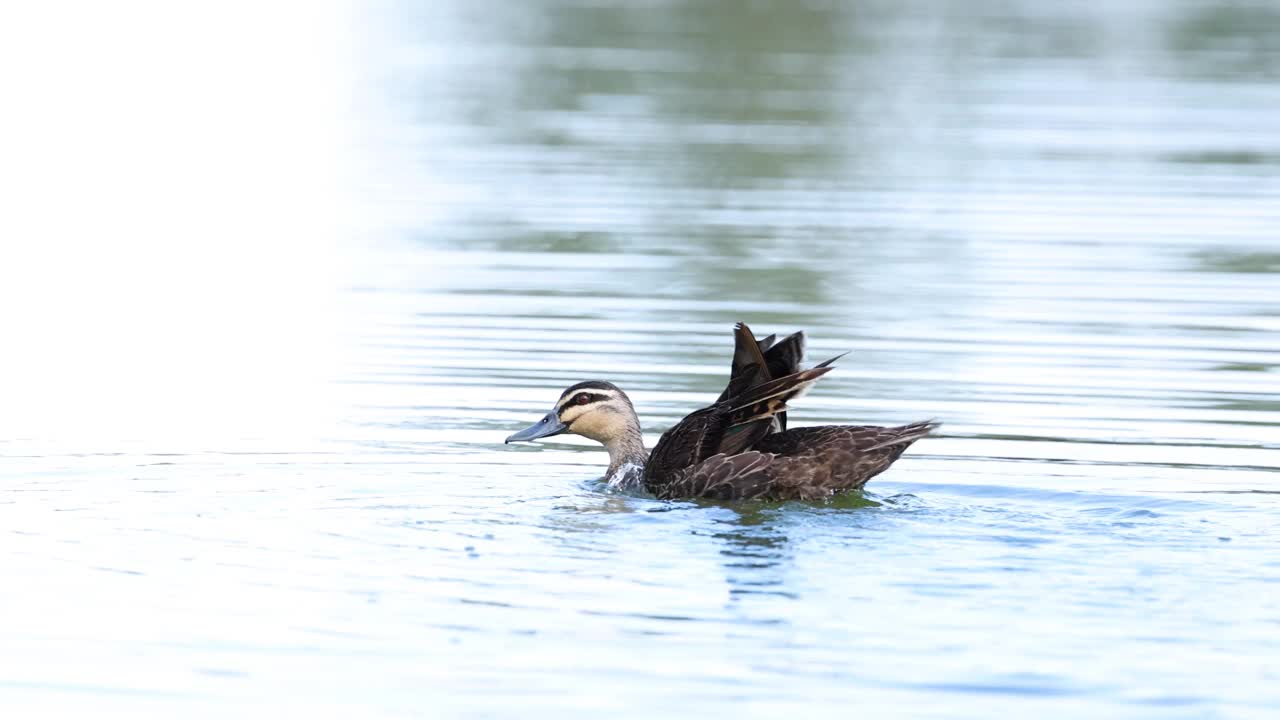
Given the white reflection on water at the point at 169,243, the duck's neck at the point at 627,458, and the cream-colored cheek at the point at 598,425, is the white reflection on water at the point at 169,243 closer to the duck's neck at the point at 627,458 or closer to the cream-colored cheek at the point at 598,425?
the cream-colored cheek at the point at 598,425

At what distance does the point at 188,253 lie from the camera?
18500 mm

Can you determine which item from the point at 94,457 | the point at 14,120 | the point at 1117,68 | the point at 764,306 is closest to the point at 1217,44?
the point at 1117,68

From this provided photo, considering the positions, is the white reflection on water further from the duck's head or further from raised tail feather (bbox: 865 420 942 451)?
raised tail feather (bbox: 865 420 942 451)

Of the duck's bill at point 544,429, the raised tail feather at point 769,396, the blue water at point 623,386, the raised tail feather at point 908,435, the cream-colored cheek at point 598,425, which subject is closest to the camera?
the blue water at point 623,386

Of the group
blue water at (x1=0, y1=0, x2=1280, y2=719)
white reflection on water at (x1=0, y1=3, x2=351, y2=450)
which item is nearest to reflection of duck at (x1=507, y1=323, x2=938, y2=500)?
blue water at (x1=0, y1=0, x2=1280, y2=719)

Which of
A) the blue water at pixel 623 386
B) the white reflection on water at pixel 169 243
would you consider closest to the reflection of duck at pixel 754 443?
the blue water at pixel 623 386

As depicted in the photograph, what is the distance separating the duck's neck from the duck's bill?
12.1 inches

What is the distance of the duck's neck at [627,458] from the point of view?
36.8 feet

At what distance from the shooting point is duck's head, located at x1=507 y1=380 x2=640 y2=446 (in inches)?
444

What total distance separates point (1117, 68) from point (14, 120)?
680 inches

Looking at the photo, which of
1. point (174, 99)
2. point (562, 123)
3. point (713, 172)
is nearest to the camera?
point (713, 172)

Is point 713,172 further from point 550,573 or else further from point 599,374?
point 550,573

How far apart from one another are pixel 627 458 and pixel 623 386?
215 centimetres

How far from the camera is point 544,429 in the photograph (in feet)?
37.0
